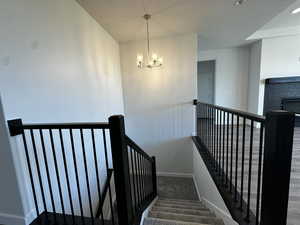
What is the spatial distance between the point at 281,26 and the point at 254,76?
4.21 ft

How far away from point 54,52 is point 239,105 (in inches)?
202

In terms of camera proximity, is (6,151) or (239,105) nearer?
(6,151)

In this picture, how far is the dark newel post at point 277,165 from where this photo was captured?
31.5 inches

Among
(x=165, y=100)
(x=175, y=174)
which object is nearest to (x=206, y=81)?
(x=165, y=100)

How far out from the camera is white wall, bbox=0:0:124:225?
4.09ft

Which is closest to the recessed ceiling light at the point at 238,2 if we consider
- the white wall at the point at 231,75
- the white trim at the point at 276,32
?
the white trim at the point at 276,32

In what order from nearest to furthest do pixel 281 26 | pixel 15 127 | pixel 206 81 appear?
1. pixel 15 127
2. pixel 281 26
3. pixel 206 81

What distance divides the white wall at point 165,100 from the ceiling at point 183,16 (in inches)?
13.3

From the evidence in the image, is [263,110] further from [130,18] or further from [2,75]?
[2,75]

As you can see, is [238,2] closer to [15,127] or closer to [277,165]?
[277,165]

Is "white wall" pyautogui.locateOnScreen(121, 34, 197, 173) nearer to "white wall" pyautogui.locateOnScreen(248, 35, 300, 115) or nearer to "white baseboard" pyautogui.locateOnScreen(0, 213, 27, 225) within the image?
"white wall" pyautogui.locateOnScreen(248, 35, 300, 115)

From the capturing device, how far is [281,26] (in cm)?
361

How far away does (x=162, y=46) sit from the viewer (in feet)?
11.5

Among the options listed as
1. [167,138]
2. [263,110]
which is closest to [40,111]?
[167,138]
